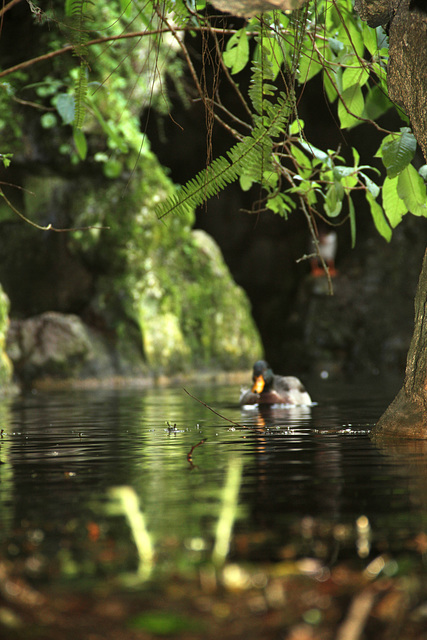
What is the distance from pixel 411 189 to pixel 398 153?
279 millimetres

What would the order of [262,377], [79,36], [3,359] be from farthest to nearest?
[3,359], [262,377], [79,36]

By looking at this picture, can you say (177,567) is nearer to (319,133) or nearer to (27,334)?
(27,334)

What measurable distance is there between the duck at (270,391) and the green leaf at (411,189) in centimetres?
472

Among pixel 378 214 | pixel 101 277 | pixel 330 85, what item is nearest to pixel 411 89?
pixel 330 85

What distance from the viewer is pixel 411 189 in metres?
4.63

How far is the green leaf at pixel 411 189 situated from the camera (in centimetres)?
461

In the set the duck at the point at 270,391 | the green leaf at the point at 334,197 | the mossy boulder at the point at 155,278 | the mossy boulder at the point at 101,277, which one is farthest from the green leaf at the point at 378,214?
the mossy boulder at the point at 155,278

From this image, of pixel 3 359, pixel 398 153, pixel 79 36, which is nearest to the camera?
pixel 79 36

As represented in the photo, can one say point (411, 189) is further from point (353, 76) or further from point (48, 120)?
Result: point (48, 120)

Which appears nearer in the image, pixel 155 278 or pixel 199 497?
pixel 199 497

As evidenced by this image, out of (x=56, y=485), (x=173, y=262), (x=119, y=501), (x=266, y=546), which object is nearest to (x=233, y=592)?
(x=266, y=546)

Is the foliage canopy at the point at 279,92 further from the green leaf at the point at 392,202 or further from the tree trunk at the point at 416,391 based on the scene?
the tree trunk at the point at 416,391

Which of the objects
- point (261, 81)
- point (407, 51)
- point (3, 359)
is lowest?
point (3, 359)

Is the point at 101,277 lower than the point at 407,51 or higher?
higher
